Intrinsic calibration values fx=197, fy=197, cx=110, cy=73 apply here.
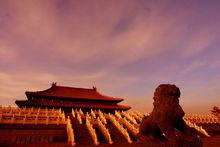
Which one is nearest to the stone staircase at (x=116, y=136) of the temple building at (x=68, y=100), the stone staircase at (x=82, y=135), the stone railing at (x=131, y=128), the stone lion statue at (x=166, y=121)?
the stone railing at (x=131, y=128)

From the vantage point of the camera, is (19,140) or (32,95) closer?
(19,140)

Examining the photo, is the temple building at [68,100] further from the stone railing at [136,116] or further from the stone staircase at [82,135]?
the stone staircase at [82,135]

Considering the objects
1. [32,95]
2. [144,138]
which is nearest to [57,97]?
[32,95]

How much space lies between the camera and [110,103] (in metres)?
34.1

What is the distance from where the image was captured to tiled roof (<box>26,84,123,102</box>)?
98.3ft

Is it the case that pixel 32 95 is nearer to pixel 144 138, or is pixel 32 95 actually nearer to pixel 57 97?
pixel 57 97

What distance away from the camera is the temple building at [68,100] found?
28.1 meters

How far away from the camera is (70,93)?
33.6 m

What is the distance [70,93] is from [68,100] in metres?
2.42

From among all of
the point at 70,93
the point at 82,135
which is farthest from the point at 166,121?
the point at 70,93

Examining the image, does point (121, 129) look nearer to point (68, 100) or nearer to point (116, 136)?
point (116, 136)

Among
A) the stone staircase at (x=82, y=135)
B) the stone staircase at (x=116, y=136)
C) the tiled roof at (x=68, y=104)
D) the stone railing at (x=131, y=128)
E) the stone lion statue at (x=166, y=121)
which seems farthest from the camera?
the tiled roof at (x=68, y=104)

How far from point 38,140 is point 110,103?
20.7 metres

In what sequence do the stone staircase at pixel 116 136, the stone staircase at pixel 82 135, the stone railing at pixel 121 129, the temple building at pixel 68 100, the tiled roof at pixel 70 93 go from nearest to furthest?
the stone staircase at pixel 82 135 < the stone staircase at pixel 116 136 < the stone railing at pixel 121 129 < the temple building at pixel 68 100 < the tiled roof at pixel 70 93
